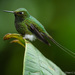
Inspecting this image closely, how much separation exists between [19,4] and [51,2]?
2.56 ft

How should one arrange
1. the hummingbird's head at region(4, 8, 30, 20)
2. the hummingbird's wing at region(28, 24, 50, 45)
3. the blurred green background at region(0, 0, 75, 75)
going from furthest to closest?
the blurred green background at region(0, 0, 75, 75), the hummingbird's head at region(4, 8, 30, 20), the hummingbird's wing at region(28, 24, 50, 45)

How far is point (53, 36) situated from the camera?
3283 mm

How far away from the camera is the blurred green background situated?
3254 millimetres

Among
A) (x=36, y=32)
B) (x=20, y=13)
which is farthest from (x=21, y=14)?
(x=36, y=32)

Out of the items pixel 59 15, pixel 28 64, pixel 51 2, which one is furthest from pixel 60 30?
pixel 28 64

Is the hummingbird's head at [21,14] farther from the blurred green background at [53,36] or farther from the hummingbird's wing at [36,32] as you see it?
the blurred green background at [53,36]

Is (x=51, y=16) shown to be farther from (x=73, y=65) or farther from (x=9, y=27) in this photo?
(x=73, y=65)

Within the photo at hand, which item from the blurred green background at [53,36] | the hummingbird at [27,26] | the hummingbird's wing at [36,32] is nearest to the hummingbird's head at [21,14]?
the hummingbird at [27,26]

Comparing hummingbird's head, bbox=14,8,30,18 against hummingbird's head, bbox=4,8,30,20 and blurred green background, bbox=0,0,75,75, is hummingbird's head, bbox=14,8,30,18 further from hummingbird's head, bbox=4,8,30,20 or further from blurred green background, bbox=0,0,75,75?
blurred green background, bbox=0,0,75,75

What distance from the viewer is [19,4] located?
176 inches

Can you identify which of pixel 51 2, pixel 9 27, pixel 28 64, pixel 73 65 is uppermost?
pixel 51 2

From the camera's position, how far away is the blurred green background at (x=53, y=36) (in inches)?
128

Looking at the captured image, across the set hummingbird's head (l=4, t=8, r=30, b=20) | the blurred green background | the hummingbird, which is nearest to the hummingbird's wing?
the hummingbird

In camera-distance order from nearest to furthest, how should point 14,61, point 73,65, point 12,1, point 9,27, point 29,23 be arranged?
point 29,23 → point 73,65 → point 14,61 → point 9,27 → point 12,1
